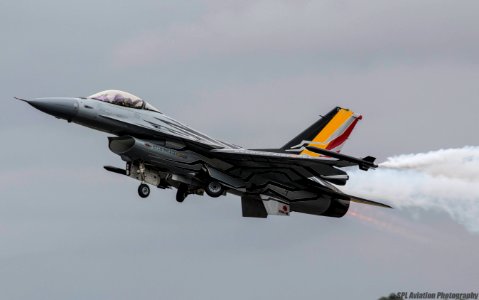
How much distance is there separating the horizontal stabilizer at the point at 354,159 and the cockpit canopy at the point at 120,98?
661 cm

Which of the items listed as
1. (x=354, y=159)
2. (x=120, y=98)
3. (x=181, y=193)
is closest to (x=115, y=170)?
(x=181, y=193)

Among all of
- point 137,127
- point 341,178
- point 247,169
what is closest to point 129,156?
point 137,127

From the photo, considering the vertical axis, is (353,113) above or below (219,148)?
above

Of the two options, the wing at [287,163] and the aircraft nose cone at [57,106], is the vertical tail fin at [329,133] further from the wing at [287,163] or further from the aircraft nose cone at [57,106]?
the aircraft nose cone at [57,106]

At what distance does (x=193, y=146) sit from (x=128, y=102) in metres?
2.77

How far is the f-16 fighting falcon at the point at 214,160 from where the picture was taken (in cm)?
4306

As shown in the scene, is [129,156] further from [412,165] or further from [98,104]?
[412,165]

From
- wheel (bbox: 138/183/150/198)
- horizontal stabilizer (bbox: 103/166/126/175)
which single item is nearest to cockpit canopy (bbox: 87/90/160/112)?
wheel (bbox: 138/183/150/198)

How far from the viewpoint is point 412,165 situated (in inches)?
1753

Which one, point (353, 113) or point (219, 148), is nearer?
point (219, 148)

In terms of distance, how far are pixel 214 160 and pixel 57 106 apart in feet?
19.9

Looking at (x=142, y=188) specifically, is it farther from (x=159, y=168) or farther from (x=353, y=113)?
(x=353, y=113)

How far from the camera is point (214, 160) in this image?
4478cm

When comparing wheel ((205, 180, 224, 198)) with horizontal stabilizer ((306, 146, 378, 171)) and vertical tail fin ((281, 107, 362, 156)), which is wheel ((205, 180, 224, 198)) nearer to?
vertical tail fin ((281, 107, 362, 156))
